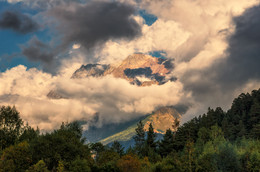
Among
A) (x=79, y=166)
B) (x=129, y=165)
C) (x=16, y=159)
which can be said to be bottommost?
(x=129, y=165)

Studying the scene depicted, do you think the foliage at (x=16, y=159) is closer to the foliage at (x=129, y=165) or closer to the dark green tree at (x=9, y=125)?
the dark green tree at (x=9, y=125)

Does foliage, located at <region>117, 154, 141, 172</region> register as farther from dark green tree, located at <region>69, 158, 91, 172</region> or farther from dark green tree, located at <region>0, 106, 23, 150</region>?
dark green tree, located at <region>0, 106, 23, 150</region>

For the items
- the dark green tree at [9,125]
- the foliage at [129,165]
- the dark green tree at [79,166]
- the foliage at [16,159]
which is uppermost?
the dark green tree at [9,125]

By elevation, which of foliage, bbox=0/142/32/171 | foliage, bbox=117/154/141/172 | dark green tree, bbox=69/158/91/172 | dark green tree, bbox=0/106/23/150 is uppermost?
dark green tree, bbox=0/106/23/150

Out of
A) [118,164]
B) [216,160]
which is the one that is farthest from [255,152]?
[118,164]

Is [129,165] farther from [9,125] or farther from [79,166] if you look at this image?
[9,125]

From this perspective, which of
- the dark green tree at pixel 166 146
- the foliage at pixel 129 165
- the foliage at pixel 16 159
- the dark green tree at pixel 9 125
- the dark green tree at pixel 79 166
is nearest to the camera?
the foliage at pixel 16 159

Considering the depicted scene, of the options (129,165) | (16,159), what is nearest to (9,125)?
(16,159)

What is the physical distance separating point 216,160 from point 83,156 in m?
56.9

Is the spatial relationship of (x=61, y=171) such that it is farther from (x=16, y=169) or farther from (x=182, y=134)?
(x=182, y=134)

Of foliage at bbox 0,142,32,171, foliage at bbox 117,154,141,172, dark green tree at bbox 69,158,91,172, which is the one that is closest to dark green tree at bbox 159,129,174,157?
foliage at bbox 117,154,141,172

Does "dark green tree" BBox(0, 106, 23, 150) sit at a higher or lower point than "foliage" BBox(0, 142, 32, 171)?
higher

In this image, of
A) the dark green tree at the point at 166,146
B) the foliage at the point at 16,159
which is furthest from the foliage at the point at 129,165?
the dark green tree at the point at 166,146

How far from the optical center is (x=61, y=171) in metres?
108
